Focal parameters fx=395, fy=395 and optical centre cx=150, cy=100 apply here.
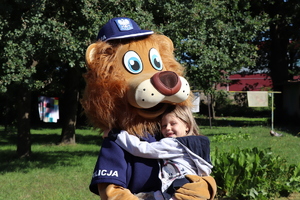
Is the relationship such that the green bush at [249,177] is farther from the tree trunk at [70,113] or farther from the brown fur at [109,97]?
the tree trunk at [70,113]

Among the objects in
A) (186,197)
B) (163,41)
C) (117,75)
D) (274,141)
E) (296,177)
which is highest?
(163,41)

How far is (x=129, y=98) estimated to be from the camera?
2178mm

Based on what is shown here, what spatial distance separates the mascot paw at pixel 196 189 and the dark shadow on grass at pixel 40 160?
7331 millimetres

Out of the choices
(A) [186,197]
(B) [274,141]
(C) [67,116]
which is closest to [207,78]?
(B) [274,141]

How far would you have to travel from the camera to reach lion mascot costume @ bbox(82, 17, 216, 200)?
81.0 inches

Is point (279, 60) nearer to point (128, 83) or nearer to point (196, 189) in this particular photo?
point (128, 83)

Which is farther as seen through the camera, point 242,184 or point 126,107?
point 242,184

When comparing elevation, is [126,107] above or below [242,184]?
above

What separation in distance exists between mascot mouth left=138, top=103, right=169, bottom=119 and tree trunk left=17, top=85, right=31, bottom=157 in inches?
320

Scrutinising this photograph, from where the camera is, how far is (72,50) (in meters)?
6.71

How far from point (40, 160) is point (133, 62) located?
833 cm

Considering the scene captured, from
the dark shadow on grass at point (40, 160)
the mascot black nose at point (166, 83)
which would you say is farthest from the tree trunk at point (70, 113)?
the mascot black nose at point (166, 83)

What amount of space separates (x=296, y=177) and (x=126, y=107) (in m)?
5.02

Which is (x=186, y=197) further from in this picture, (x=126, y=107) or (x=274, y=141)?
(x=274, y=141)
